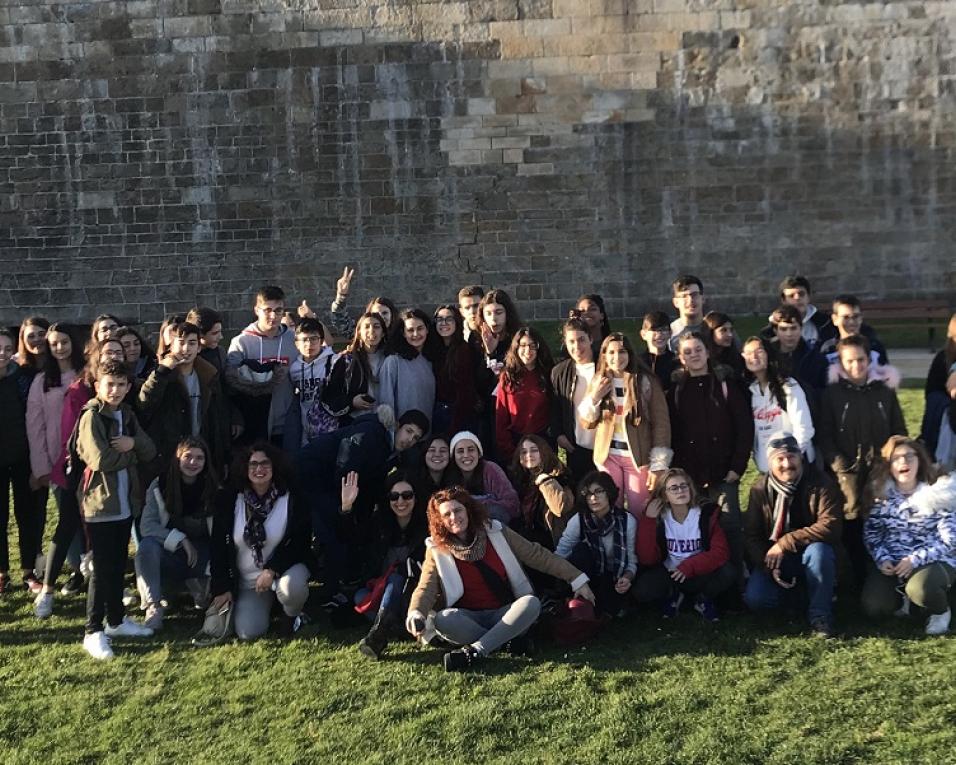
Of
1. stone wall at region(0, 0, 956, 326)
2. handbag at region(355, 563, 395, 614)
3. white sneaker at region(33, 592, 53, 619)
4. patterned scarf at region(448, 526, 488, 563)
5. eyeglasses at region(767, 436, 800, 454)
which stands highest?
stone wall at region(0, 0, 956, 326)

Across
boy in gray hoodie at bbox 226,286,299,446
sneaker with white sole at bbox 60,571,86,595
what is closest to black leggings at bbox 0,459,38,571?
sneaker with white sole at bbox 60,571,86,595

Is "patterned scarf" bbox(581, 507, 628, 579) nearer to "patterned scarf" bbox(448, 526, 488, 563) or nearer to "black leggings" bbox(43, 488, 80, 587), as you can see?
"patterned scarf" bbox(448, 526, 488, 563)

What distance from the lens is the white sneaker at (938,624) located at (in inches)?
181

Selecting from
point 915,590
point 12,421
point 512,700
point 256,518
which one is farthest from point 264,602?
point 915,590

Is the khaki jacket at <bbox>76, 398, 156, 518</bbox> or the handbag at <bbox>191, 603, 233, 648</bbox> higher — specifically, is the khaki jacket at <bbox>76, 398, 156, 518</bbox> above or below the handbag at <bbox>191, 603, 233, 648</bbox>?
above

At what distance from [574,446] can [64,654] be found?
2951mm

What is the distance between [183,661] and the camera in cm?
468

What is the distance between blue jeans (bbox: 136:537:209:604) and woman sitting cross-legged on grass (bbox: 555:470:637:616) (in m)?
1.98

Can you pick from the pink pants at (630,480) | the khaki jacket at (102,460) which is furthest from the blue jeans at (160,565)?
the pink pants at (630,480)

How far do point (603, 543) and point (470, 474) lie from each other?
2.63 ft

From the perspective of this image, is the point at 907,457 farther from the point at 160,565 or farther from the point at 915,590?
the point at 160,565

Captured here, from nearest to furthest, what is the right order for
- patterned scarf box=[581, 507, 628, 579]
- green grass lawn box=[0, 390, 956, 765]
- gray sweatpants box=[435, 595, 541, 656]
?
green grass lawn box=[0, 390, 956, 765], gray sweatpants box=[435, 595, 541, 656], patterned scarf box=[581, 507, 628, 579]

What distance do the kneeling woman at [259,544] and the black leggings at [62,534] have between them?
0.96 m

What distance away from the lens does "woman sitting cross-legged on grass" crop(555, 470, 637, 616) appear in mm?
4922
